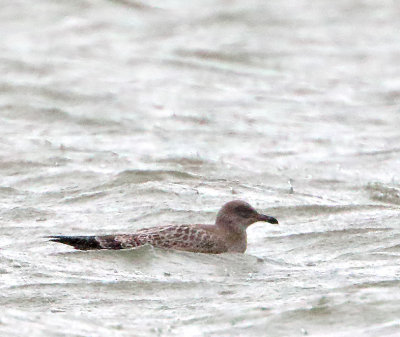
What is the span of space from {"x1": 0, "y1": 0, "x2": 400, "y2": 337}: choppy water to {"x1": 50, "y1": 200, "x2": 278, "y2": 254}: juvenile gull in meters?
0.14

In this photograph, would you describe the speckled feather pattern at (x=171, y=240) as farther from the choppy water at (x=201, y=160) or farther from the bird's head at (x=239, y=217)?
the bird's head at (x=239, y=217)

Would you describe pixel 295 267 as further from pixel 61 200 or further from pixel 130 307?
pixel 61 200

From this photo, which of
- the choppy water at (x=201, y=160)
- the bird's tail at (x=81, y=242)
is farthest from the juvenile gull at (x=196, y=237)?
the choppy water at (x=201, y=160)

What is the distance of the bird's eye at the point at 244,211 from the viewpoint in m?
13.1

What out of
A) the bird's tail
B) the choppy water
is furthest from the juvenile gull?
the choppy water

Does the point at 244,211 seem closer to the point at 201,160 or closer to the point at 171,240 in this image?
the point at 171,240

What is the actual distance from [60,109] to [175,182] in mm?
5826

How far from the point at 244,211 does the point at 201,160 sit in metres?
5.42

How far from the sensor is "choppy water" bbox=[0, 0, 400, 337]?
435 inches

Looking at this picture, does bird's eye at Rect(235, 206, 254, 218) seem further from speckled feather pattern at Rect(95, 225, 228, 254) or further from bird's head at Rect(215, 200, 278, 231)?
speckled feather pattern at Rect(95, 225, 228, 254)

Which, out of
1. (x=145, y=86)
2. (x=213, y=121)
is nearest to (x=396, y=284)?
(x=213, y=121)

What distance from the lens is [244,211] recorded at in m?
13.2

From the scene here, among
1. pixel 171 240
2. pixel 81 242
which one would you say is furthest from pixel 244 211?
pixel 81 242

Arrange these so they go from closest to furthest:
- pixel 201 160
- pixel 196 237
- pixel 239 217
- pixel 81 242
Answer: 1. pixel 81 242
2. pixel 196 237
3. pixel 239 217
4. pixel 201 160
